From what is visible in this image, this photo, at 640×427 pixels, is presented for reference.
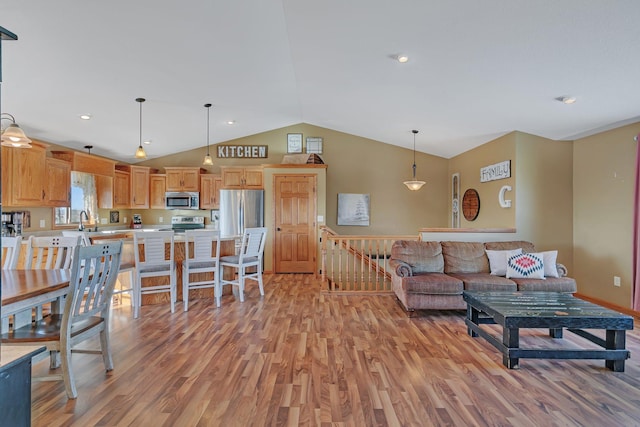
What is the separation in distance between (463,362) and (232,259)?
3202 mm

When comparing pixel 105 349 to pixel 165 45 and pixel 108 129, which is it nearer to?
pixel 165 45

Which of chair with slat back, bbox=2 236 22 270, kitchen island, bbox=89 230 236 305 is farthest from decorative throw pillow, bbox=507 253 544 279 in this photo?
chair with slat back, bbox=2 236 22 270

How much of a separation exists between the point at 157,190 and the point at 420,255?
552 cm

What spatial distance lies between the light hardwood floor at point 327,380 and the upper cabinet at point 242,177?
366 centimetres

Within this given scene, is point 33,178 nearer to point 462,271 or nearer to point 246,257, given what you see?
point 246,257

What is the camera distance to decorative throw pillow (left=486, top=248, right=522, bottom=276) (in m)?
4.50

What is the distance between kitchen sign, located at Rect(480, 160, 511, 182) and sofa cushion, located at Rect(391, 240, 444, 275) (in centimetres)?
162

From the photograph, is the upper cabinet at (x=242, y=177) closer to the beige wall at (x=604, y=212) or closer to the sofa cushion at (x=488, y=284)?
the sofa cushion at (x=488, y=284)

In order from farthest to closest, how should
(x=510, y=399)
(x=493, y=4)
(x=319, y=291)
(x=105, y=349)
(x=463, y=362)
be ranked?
1. (x=319, y=291)
2. (x=463, y=362)
3. (x=105, y=349)
4. (x=493, y=4)
5. (x=510, y=399)

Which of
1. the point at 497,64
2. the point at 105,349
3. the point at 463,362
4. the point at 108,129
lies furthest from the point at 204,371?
the point at 108,129

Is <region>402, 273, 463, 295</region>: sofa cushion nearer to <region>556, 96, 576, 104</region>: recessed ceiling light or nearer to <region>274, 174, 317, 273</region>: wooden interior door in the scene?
<region>556, 96, 576, 104</region>: recessed ceiling light

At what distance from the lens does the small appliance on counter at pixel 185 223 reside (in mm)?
7488

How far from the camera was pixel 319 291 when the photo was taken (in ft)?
18.1

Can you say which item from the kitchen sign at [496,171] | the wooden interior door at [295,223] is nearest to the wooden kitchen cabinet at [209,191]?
the wooden interior door at [295,223]
